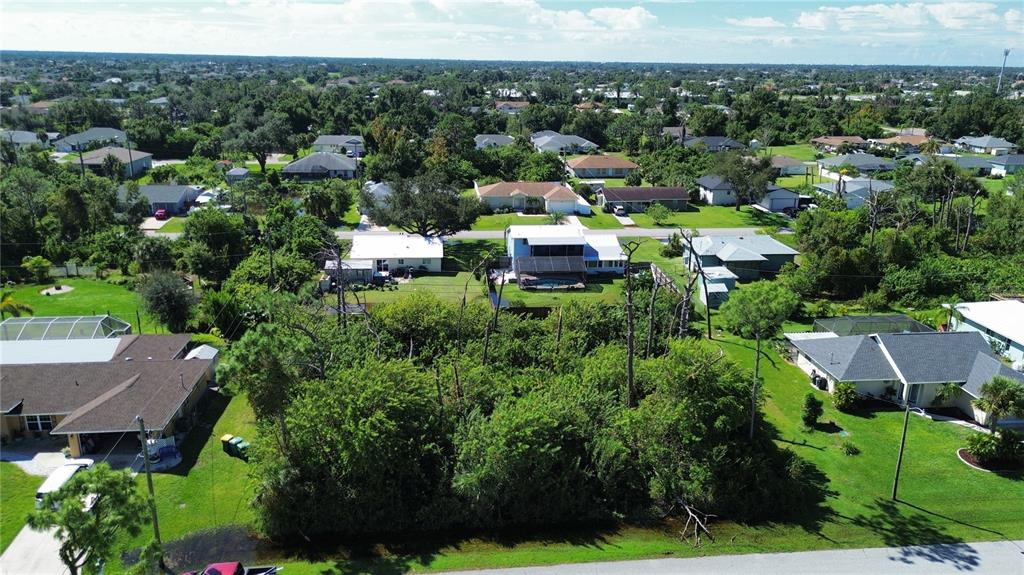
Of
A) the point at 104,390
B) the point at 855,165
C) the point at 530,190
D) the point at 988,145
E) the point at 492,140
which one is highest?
the point at 988,145

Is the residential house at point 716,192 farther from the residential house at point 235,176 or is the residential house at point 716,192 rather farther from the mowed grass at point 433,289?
the residential house at point 235,176

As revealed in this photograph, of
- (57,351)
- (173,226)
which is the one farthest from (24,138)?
(57,351)

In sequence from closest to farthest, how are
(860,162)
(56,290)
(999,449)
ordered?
(999,449), (56,290), (860,162)

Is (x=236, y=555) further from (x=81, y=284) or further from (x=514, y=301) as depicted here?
(x=81, y=284)

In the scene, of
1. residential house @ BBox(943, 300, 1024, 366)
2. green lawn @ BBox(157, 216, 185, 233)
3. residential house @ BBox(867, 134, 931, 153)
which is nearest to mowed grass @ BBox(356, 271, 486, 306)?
green lawn @ BBox(157, 216, 185, 233)

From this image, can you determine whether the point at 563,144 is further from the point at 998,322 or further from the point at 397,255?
the point at 998,322

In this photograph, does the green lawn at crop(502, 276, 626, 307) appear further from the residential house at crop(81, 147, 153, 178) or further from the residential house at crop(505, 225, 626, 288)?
the residential house at crop(81, 147, 153, 178)

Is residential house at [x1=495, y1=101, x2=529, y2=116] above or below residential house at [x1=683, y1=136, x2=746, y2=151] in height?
above
